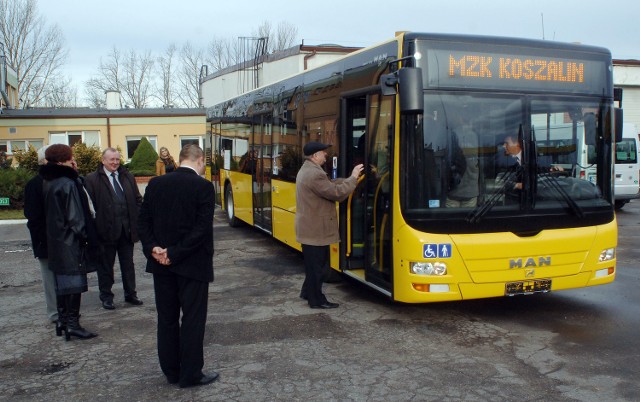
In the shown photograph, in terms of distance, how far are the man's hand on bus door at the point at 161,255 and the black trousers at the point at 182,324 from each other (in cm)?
16

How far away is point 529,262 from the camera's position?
20.7 ft

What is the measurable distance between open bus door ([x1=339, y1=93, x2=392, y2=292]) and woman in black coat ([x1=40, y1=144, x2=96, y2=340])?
9.71ft

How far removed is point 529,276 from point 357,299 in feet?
7.10

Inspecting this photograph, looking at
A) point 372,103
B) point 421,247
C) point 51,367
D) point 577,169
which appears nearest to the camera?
point 51,367

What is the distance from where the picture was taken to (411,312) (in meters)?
7.05

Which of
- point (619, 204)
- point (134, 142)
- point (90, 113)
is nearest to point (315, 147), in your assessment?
point (619, 204)

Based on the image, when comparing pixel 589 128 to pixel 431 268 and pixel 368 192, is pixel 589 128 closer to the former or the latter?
pixel 431 268

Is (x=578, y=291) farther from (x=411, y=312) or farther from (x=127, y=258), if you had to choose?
(x=127, y=258)

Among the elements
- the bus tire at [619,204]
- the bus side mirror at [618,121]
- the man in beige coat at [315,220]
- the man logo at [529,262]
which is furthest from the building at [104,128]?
the man logo at [529,262]

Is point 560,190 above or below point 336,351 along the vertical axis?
above

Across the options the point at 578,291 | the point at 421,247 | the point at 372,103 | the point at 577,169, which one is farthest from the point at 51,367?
the point at 578,291

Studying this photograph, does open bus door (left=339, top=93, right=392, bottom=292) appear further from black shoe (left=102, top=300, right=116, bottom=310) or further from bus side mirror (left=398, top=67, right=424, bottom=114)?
black shoe (left=102, top=300, right=116, bottom=310)

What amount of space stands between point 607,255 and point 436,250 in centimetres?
205

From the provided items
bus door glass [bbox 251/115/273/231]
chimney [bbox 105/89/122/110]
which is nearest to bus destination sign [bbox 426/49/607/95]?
bus door glass [bbox 251/115/273/231]
